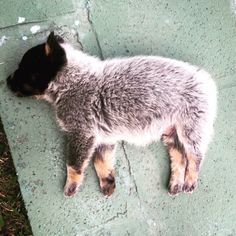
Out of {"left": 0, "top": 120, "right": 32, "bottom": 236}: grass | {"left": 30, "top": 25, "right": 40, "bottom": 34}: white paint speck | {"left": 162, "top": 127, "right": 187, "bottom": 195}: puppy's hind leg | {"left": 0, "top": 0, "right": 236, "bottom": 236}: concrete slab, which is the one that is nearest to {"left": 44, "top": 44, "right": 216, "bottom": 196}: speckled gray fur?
{"left": 162, "top": 127, "right": 187, "bottom": 195}: puppy's hind leg

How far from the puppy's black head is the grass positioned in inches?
19.1

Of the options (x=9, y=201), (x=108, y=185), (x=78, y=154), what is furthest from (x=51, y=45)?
(x=9, y=201)

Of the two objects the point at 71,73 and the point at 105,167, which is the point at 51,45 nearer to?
the point at 71,73

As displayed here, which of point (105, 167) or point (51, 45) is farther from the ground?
point (51, 45)

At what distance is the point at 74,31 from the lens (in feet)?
17.4

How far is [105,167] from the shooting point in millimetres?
5129

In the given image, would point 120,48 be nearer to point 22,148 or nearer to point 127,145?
point 127,145

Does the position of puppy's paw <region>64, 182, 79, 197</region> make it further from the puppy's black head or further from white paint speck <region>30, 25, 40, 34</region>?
white paint speck <region>30, 25, 40, 34</region>

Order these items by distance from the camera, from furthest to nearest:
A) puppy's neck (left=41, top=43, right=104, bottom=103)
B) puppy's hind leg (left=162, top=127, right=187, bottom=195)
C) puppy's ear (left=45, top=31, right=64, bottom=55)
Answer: puppy's hind leg (left=162, top=127, right=187, bottom=195), puppy's neck (left=41, top=43, right=104, bottom=103), puppy's ear (left=45, top=31, right=64, bottom=55)

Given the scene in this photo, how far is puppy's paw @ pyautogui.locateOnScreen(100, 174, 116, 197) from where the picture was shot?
5125 millimetres

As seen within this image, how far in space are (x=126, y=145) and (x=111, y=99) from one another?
557mm

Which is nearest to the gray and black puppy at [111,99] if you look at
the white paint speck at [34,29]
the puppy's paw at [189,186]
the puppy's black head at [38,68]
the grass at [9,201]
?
the puppy's black head at [38,68]

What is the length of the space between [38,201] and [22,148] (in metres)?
0.45

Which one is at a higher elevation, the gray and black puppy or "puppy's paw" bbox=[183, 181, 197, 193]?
the gray and black puppy
